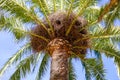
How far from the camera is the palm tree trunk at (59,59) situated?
10.5 meters

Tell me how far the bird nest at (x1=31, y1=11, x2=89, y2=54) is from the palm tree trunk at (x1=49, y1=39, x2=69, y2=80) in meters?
0.27

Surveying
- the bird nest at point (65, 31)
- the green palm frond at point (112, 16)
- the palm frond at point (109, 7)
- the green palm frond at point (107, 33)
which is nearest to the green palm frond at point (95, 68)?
the bird nest at point (65, 31)

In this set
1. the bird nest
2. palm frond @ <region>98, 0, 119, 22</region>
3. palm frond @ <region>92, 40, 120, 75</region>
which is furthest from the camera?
palm frond @ <region>92, 40, 120, 75</region>

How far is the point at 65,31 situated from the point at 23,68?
8.86ft

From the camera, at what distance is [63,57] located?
10914 mm

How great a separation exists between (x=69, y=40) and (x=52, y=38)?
22.0 inches

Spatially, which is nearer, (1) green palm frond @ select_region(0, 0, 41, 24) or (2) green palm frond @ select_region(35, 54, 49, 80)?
(1) green palm frond @ select_region(0, 0, 41, 24)

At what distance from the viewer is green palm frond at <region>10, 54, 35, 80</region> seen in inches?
505

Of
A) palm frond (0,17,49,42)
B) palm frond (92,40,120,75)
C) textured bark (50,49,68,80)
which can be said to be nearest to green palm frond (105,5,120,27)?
palm frond (92,40,120,75)

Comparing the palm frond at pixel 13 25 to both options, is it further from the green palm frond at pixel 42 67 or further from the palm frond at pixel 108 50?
the palm frond at pixel 108 50

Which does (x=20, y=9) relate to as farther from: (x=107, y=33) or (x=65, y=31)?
(x=107, y=33)

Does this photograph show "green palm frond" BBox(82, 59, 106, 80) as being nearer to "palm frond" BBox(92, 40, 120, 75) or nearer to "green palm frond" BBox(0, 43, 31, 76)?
"palm frond" BBox(92, 40, 120, 75)

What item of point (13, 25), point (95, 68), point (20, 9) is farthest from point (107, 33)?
point (13, 25)

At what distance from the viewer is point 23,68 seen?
13.0 metres
